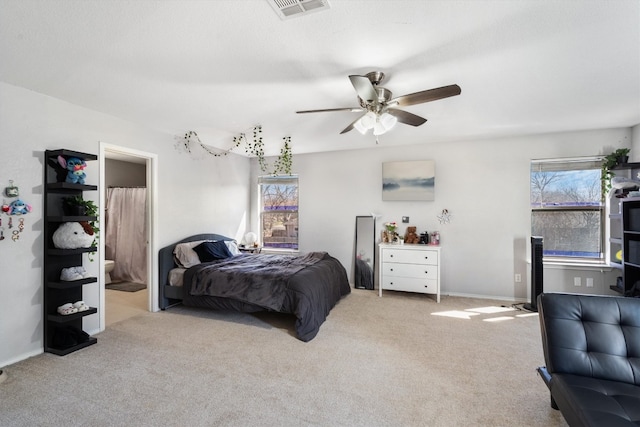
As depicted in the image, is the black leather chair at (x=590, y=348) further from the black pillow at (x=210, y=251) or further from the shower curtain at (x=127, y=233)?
the shower curtain at (x=127, y=233)

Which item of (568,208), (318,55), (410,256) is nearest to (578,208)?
(568,208)

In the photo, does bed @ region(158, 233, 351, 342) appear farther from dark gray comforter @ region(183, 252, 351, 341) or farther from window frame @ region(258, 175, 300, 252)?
window frame @ region(258, 175, 300, 252)

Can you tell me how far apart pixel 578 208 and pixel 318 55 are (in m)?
4.31

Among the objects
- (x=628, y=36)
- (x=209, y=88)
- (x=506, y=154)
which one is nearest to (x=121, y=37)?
(x=209, y=88)

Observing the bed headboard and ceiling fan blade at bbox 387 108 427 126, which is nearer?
ceiling fan blade at bbox 387 108 427 126

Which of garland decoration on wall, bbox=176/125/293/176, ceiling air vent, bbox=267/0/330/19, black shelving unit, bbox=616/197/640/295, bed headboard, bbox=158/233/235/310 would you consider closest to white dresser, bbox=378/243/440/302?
black shelving unit, bbox=616/197/640/295

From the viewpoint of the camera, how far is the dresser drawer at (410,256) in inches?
178

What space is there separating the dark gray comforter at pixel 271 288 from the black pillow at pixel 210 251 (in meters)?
0.12

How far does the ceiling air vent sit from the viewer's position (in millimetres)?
1648

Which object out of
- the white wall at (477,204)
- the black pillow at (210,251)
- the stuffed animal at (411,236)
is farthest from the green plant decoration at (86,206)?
the stuffed animal at (411,236)

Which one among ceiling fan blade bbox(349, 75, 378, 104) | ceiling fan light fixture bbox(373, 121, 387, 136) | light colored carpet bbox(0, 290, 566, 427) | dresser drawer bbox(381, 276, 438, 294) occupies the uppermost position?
ceiling fan blade bbox(349, 75, 378, 104)

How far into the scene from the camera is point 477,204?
15.5 ft

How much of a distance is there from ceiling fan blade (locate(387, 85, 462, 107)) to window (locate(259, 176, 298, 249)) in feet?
11.7

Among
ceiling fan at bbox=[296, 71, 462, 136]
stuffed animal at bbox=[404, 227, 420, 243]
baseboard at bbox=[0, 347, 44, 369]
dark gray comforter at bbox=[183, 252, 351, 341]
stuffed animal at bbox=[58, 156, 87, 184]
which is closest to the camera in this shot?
ceiling fan at bbox=[296, 71, 462, 136]
